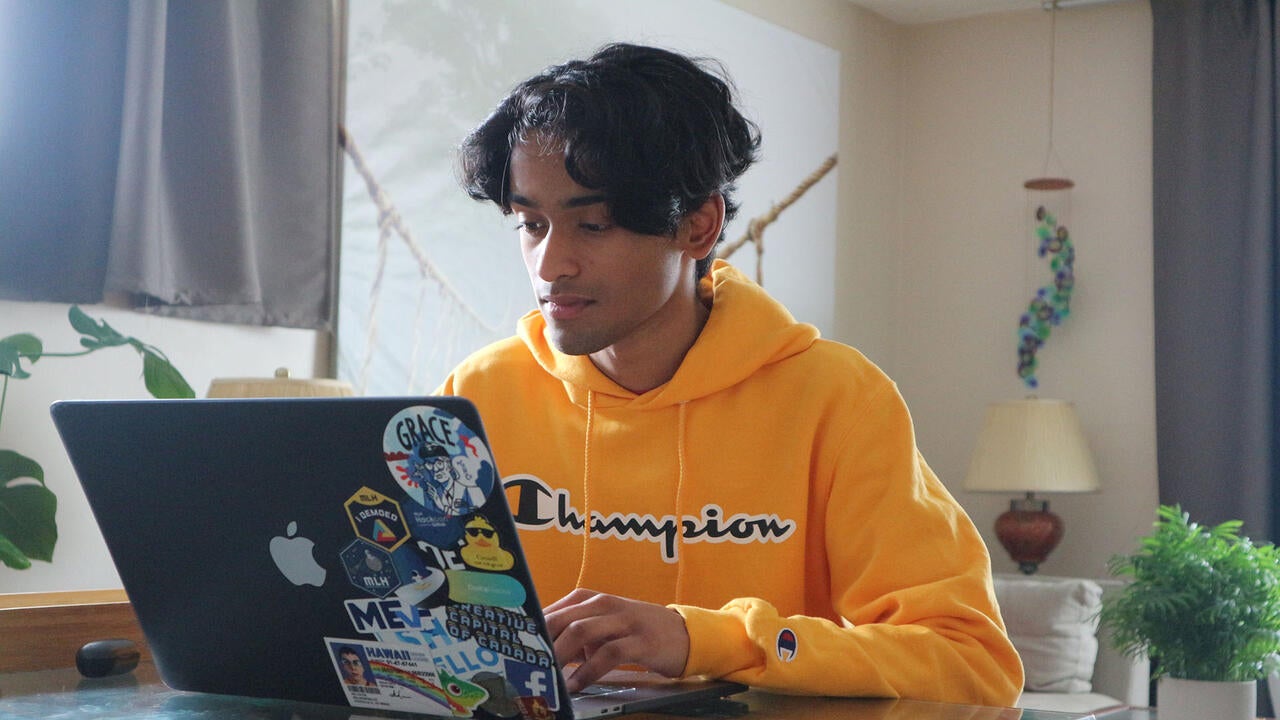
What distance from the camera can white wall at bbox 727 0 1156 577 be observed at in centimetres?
469

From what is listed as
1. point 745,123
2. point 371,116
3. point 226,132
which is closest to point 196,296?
point 226,132

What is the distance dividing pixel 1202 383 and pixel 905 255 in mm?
1143

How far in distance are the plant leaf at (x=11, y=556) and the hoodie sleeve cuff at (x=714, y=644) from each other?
1.69 metres

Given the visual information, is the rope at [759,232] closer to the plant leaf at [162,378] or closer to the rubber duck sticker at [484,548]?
the plant leaf at [162,378]

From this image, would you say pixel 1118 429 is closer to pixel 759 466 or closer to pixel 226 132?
pixel 226 132

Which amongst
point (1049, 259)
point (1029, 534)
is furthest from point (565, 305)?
point (1049, 259)

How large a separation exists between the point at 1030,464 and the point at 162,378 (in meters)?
2.74

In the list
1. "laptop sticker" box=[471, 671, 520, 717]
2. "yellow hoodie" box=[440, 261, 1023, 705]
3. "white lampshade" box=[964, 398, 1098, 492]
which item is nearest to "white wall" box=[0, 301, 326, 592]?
"yellow hoodie" box=[440, 261, 1023, 705]

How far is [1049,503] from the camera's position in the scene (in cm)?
472

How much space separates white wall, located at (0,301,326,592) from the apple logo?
1845 mm

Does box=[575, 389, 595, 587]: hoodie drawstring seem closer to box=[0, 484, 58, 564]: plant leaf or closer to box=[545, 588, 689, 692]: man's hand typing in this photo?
box=[545, 588, 689, 692]: man's hand typing

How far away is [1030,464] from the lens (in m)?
4.30

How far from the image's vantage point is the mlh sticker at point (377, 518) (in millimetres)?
750

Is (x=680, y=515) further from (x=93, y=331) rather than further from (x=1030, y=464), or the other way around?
(x=1030, y=464)
